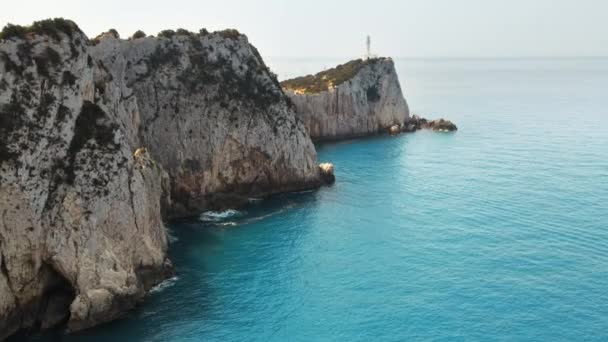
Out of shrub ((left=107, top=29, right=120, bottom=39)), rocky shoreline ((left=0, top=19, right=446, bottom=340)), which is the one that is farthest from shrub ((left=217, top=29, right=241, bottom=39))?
shrub ((left=107, top=29, right=120, bottom=39))

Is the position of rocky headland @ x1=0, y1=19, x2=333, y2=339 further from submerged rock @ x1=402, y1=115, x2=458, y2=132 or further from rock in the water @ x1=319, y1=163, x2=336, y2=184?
submerged rock @ x1=402, y1=115, x2=458, y2=132

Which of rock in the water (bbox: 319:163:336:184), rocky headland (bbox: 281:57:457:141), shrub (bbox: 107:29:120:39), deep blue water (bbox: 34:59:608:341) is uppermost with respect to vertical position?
shrub (bbox: 107:29:120:39)

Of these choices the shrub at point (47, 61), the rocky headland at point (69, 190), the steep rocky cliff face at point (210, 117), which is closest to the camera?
the rocky headland at point (69, 190)

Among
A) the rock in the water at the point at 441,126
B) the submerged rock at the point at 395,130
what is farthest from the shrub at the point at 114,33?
the rock in the water at the point at 441,126

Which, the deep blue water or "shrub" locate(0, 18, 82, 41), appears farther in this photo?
"shrub" locate(0, 18, 82, 41)

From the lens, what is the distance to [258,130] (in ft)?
279

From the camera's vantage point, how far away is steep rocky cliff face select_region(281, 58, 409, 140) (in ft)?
450

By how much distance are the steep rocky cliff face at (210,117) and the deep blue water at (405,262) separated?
5.24 m

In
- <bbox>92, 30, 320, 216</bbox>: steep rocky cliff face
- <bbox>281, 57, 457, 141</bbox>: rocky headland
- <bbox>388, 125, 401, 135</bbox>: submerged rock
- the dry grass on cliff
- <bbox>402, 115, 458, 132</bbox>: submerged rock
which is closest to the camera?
<bbox>92, 30, 320, 216</bbox>: steep rocky cliff face

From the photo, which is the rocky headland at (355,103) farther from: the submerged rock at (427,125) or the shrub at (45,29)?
the shrub at (45,29)

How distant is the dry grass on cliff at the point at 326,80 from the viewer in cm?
14356

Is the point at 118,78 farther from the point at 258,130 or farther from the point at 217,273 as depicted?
the point at 217,273

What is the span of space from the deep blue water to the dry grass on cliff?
44.4 meters

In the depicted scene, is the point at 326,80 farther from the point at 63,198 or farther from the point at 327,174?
the point at 63,198
